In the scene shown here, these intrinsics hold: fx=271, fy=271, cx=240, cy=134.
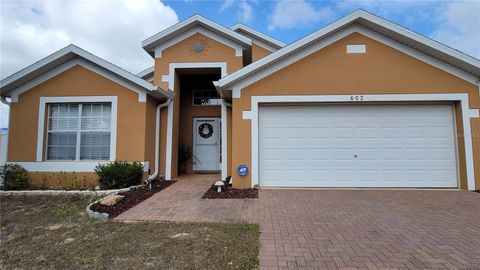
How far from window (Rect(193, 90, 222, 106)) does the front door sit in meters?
0.74

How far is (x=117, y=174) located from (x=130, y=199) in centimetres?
148

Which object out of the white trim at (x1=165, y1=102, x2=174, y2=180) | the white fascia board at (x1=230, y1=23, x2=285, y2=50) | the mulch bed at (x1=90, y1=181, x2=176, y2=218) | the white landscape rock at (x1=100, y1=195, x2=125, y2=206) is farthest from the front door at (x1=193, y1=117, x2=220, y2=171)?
the white landscape rock at (x1=100, y1=195, x2=125, y2=206)

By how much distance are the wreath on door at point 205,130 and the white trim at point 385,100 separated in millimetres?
4170

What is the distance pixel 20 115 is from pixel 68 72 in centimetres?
209

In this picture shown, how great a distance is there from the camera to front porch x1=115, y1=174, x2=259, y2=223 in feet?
17.4

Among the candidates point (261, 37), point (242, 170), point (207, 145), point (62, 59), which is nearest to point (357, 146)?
point (242, 170)

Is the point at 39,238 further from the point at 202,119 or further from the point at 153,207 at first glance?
the point at 202,119

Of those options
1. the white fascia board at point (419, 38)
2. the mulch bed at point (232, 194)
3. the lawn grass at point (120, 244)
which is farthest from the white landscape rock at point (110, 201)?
the white fascia board at point (419, 38)

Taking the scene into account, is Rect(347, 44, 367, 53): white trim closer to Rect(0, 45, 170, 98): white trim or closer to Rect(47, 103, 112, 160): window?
Rect(0, 45, 170, 98): white trim

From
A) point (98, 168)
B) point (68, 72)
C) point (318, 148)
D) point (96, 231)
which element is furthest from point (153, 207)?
point (68, 72)

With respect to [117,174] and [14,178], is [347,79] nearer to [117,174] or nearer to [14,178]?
[117,174]

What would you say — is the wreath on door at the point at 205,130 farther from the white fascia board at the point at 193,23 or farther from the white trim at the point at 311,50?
the white trim at the point at 311,50

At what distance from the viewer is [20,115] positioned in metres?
8.93

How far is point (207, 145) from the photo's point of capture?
39.8 feet
